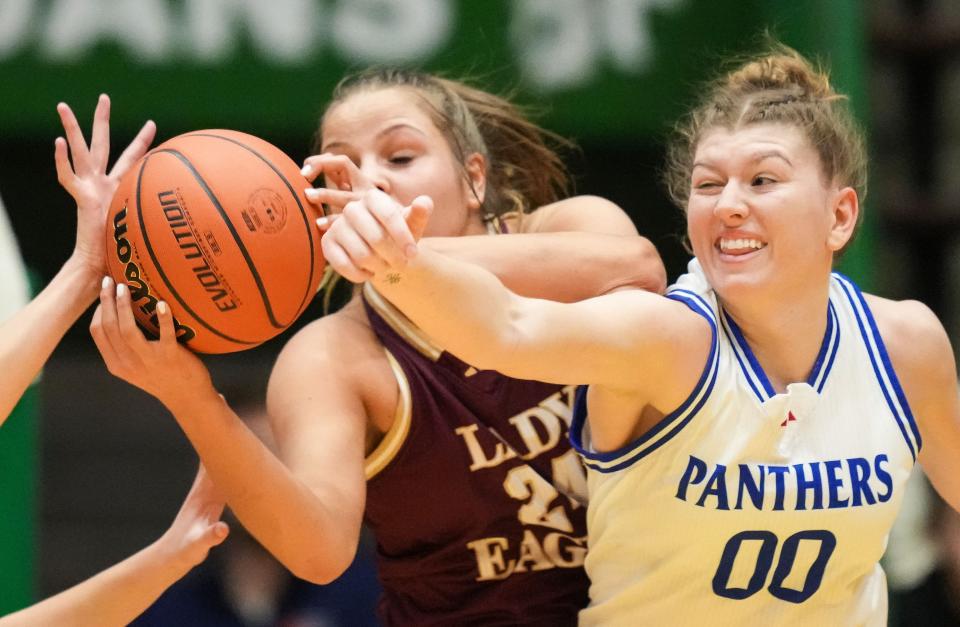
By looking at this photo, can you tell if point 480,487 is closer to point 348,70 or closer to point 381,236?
point 381,236

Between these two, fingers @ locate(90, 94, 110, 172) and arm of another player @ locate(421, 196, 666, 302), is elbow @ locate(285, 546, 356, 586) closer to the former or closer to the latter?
arm of another player @ locate(421, 196, 666, 302)

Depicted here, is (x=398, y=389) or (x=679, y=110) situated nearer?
(x=398, y=389)

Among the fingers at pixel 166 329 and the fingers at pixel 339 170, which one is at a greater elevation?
the fingers at pixel 339 170

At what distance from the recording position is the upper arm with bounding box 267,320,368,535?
2871 mm

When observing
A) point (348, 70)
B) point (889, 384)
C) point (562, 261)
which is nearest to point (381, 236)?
point (562, 261)

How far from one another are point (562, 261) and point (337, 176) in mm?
490

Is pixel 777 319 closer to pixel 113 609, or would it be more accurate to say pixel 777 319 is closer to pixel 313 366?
pixel 313 366

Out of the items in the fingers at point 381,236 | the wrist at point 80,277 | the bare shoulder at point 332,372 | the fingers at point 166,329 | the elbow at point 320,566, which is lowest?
the elbow at point 320,566

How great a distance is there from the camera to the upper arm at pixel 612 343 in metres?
2.41

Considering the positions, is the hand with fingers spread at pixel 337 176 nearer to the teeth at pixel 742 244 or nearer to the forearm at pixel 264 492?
the forearm at pixel 264 492

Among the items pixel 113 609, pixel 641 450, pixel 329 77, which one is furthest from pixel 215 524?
pixel 329 77

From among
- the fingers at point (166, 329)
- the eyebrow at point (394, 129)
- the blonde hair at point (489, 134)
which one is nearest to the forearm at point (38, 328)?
the fingers at point (166, 329)

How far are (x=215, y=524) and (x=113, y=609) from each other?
1.06ft

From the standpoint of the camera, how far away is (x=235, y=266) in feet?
8.82
